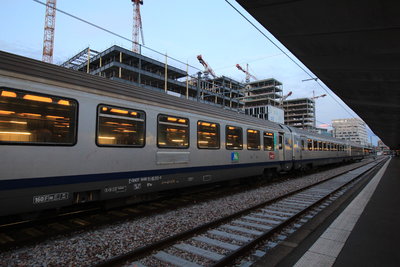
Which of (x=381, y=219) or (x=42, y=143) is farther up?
(x=42, y=143)

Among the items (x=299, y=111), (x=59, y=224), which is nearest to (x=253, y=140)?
(x=59, y=224)

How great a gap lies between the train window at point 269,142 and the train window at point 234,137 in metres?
2.37

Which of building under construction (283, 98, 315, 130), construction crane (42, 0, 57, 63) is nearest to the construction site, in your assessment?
construction crane (42, 0, 57, 63)

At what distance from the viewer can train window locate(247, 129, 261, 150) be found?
10766 millimetres

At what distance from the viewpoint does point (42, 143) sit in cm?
468

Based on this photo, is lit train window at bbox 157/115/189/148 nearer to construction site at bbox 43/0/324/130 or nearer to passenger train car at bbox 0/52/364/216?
passenger train car at bbox 0/52/364/216

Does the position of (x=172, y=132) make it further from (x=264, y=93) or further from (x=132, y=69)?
(x=264, y=93)

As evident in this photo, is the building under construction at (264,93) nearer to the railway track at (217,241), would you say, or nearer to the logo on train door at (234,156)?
the logo on train door at (234,156)

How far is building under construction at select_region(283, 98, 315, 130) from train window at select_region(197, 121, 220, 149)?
124809mm

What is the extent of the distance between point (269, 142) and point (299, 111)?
125 meters

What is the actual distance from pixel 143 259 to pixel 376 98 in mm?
14636

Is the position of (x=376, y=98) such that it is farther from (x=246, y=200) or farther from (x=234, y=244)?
(x=234, y=244)

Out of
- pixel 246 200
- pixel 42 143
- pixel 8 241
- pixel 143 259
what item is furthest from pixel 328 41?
pixel 8 241

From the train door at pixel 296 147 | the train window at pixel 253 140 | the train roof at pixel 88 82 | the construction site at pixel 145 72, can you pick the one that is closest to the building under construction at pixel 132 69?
the construction site at pixel 145 72
